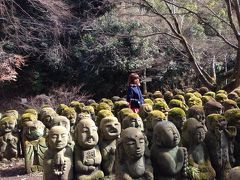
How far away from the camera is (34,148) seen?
21.7 feet

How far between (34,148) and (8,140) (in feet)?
3.26

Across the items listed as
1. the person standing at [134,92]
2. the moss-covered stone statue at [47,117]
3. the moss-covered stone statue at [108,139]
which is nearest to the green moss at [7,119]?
the moss-covered stone statue at [47,117]

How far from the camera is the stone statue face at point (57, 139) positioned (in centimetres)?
521

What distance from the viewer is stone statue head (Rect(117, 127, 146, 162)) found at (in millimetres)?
4641

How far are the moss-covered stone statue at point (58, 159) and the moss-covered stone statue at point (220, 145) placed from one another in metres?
2.02

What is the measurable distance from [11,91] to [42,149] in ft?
31.3

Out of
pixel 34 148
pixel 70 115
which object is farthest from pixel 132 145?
pixel 70 115

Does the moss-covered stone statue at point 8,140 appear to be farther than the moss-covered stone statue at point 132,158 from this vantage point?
Yes

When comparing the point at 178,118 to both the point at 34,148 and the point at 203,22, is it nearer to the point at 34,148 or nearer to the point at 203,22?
the point at 34,148

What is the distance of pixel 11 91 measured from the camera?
1562 cm

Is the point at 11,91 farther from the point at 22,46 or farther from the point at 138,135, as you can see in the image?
the point at 138,135

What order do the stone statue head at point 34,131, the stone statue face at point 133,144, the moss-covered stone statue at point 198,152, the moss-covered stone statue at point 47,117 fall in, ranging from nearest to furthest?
the stone statue face at point 133,144 → the moss-covered stone statue at point 198,152 → the stone statue head at point 34,131 → the moss-covered stone statue at point 47,117

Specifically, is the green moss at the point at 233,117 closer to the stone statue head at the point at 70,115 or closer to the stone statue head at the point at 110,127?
the stone statue head at the point at 110,127

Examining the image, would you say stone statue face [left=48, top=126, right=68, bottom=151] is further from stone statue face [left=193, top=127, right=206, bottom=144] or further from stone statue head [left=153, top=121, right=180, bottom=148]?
stone statue face [left=193, top=127, right=206, bottom=144]
